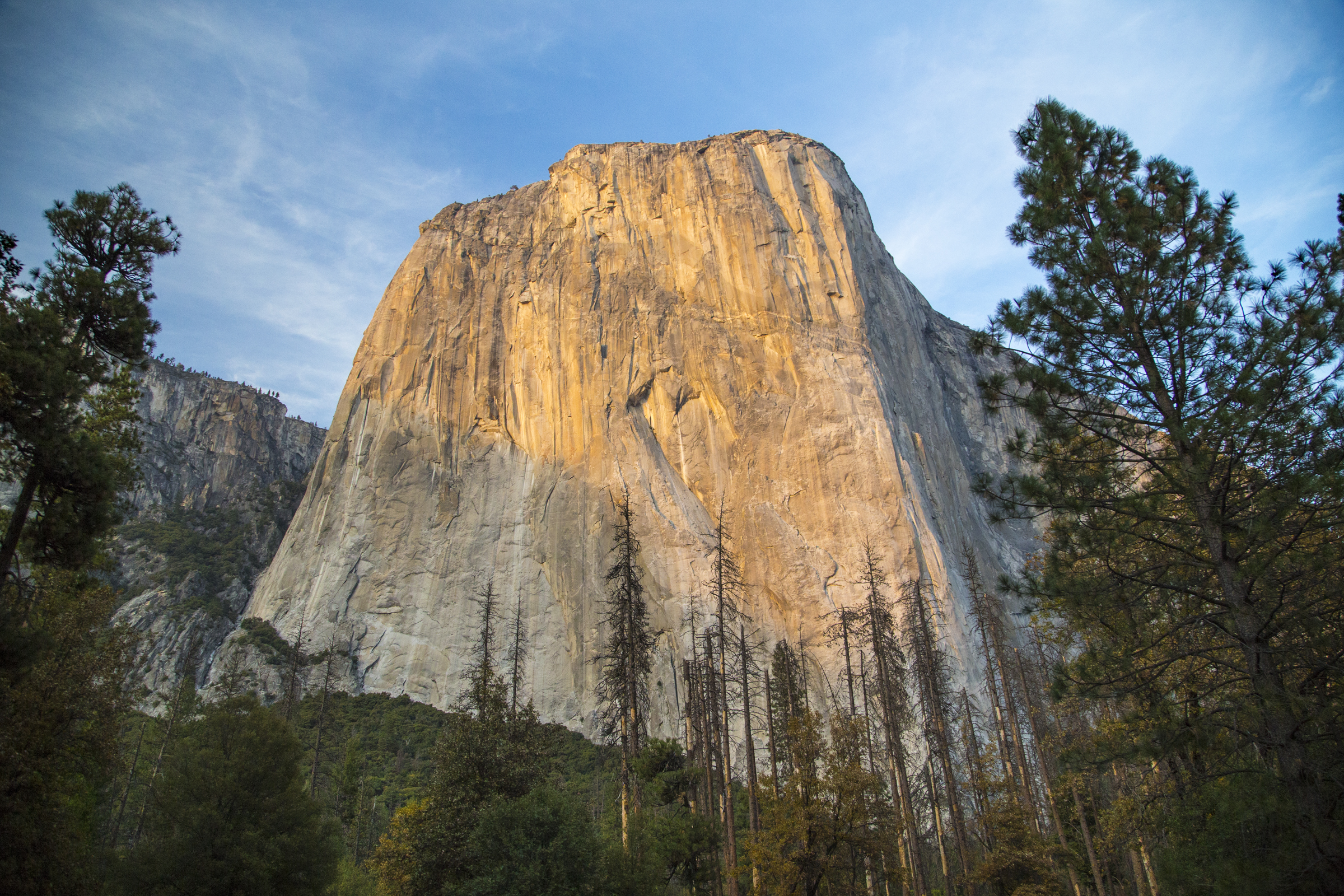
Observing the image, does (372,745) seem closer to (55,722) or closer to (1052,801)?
(55,722)

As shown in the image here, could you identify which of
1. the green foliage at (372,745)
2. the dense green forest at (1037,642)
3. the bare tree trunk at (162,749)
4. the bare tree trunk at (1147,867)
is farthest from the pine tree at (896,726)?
the bare tree trunk at (162,749)

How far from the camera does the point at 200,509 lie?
8519cm

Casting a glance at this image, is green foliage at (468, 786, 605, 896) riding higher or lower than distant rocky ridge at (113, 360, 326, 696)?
lower

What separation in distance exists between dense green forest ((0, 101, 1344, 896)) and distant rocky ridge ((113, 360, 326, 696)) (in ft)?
125

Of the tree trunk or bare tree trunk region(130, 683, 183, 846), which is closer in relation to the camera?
the tree trunk

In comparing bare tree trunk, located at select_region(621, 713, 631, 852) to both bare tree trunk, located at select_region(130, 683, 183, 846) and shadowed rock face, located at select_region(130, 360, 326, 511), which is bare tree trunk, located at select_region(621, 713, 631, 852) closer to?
bare tree trunk, located at select_region(130, 683, 183, 846)

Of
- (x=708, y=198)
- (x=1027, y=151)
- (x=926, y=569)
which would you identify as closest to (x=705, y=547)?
(x=926, y=569)

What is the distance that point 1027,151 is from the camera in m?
11.5

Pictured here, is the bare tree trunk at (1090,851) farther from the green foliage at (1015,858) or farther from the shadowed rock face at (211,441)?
the shadowed rock face at (211,441)

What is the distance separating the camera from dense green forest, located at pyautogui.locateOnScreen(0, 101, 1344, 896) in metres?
8.92

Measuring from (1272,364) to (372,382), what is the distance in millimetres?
67003

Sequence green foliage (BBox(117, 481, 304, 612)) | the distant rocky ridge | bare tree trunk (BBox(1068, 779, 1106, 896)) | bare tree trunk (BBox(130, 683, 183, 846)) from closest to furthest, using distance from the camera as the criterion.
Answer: bare tree trunk (BBox(1068, 779, 1106, 896)), bare tree trunk (BBox(130, 683, 183, 846)), the distant rocky ridge, green foliage (BBox(117, 481, 304, 612))

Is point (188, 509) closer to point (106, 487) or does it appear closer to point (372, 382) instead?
point (372, 382)

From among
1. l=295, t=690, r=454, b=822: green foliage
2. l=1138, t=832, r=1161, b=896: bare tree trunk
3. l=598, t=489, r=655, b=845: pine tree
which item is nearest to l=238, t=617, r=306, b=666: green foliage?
l=295, t=690, r=454, b=822: green foliage
